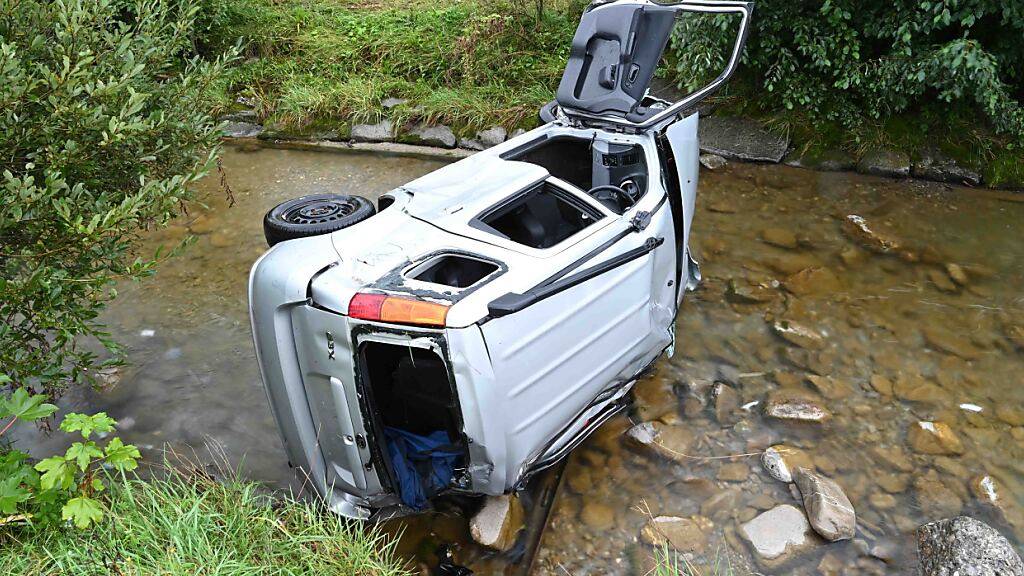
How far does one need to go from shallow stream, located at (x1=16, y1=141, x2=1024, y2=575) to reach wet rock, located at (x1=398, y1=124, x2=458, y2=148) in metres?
2.06

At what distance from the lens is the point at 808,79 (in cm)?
728

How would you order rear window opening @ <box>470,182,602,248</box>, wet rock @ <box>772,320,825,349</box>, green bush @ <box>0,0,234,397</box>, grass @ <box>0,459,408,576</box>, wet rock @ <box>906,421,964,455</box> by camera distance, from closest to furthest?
1. grass @ <box>0,459,408,576</box>
2. green bush @ <box>0,0,234,397</box>
3. rear window opening @ <box>470,182,602,248</box>
4. wet rock @ <box>906,421,964,455</box>
5. wet rock @ <box>772,320,825,349</box>

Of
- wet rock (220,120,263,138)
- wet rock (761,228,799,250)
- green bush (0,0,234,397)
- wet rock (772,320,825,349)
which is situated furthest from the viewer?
wet rock (220,120,263,138)

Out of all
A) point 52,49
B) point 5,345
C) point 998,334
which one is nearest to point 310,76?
point 52,49

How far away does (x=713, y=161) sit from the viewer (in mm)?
7438

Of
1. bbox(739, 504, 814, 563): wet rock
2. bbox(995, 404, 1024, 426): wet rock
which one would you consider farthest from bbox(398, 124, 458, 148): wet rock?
bbox(995, 404, 1024, 426): wet rock

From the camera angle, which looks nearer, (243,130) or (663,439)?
(663,439)

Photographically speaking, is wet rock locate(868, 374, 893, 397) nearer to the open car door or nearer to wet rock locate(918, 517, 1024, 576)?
wet rock locate(918, 517, 1024, 576)

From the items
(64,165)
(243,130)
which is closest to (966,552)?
(64,165)

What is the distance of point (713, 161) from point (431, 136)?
2.97 m

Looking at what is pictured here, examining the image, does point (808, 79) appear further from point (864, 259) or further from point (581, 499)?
point (581, 499)

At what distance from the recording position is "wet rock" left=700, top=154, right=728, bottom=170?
738cm

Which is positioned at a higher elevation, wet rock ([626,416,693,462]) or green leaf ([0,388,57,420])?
green leaf ([0,388,57,420])

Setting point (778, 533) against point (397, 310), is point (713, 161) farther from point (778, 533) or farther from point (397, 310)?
point (397, 310)
